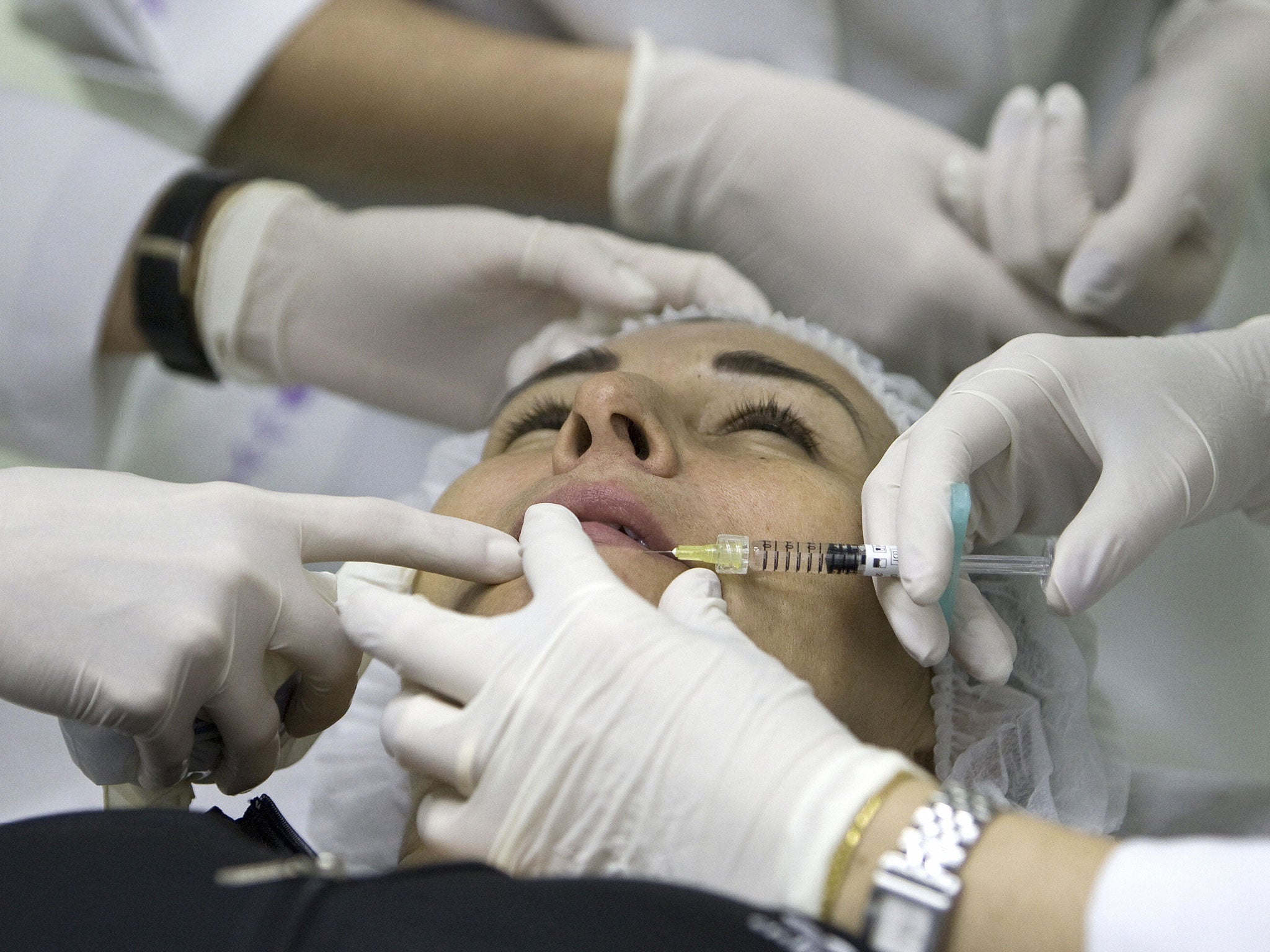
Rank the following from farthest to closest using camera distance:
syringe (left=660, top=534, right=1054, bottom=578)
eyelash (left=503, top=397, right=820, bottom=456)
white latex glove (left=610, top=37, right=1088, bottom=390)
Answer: white latex glove (left=610, top=37, right=1088, bottom=390) < eyelash (left=503, top=397, right=820, bottom=456) < syringe (left=660, top=534, right=1054, bottom=578)

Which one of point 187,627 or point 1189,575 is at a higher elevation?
point 1189,575

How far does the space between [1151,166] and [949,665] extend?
1.01m

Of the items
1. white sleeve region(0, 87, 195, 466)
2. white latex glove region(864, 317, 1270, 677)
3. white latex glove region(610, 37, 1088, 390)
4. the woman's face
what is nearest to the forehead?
the woman's face

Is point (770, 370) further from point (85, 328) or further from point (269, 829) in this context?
point (85, 328)

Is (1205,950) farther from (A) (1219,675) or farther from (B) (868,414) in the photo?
(A) (1219,675)

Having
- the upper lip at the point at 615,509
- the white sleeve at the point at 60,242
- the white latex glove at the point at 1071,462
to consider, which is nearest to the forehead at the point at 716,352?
the white latex glove at the point at 1071,462

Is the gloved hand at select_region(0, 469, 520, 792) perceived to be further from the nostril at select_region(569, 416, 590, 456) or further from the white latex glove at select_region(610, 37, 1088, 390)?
the white latex glove at select_region(610, 37, 1088, 390)

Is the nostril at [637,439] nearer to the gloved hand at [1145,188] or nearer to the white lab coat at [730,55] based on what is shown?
the gloved hand at [1145,188]

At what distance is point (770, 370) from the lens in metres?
1.36

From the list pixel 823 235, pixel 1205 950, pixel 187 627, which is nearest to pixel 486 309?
pixel 823 235

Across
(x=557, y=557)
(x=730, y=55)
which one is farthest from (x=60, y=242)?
(x=557, y=557)

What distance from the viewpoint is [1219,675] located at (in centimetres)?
183

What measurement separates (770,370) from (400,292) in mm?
873

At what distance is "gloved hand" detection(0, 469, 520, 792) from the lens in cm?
102
